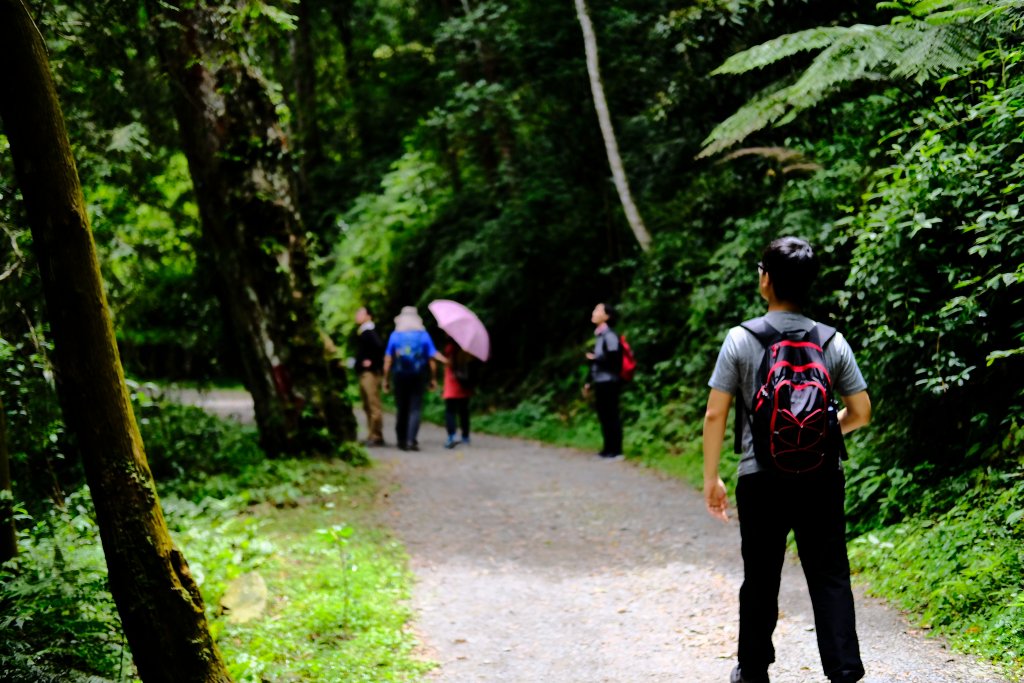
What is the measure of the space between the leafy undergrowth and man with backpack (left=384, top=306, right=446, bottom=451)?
322cm

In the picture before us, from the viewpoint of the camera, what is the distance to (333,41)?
3225cm

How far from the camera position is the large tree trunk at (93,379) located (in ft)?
12.1

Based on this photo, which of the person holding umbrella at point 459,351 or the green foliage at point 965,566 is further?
the person holding umbrella at point 459,351

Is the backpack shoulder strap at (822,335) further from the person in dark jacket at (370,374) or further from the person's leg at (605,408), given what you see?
the person in dark jacket at (370,374)

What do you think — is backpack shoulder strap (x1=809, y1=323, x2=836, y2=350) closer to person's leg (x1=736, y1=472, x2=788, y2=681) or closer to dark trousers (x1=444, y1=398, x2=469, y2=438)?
person's leg (x1=736, y1=472, x2=788, y2=681)

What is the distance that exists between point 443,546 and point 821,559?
15.9 feet

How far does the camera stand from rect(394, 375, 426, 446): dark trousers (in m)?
13.1

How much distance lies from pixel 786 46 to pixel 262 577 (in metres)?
6.77

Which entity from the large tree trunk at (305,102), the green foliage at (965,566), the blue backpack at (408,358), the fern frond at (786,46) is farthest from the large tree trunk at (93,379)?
the large tree trunk at (305,102)

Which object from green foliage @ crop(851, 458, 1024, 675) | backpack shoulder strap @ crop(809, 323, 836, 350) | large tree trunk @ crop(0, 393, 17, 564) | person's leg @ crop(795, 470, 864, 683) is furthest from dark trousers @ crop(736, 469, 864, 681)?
large tree trunk @ crop(0, 393, 17, 564)

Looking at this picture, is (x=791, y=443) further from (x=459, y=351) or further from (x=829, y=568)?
(x=459, y=351)

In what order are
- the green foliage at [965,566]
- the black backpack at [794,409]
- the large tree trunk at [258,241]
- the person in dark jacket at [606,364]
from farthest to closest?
the person in dark jacket at [606,364] → the large tree trunk at [258,241] → the green foliage at [965,566] → the black backpack at [794,409]

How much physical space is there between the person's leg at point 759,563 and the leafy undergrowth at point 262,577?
211 cm

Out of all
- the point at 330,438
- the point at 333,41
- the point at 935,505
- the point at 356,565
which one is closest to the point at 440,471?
the point at 330,438
